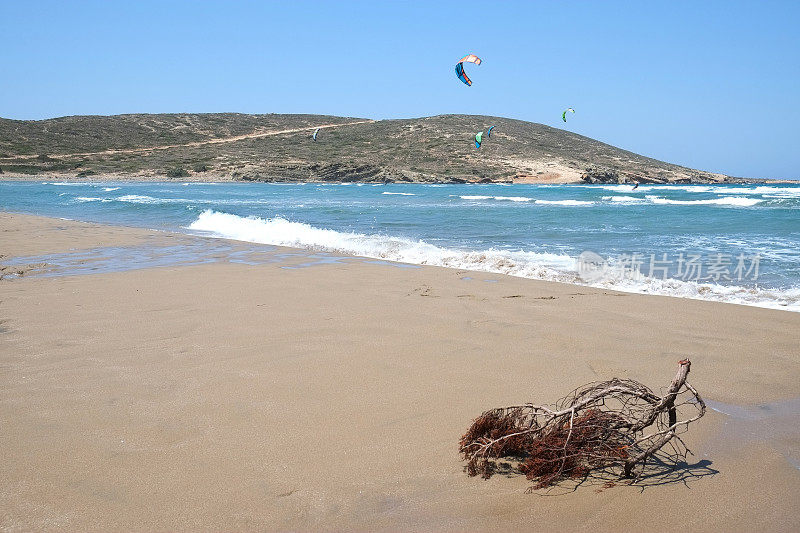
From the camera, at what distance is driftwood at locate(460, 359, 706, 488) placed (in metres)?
2.33

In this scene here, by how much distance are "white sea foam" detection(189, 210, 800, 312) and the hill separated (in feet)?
121

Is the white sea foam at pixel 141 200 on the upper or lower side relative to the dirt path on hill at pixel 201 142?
lower

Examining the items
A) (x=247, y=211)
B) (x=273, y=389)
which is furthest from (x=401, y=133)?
(x=273, y=389)

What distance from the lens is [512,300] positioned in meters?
5.76

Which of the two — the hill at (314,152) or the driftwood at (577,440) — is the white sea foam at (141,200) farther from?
the hill at (314,152)

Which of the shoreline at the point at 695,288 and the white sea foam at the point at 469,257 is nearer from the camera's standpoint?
the shoreline at the point at 695,288

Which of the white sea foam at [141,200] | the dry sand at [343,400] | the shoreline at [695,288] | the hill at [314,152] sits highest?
the hill at [314,152]

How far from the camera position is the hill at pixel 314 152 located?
50.8 m

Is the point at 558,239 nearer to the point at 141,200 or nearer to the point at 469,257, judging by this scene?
the point at 469,257

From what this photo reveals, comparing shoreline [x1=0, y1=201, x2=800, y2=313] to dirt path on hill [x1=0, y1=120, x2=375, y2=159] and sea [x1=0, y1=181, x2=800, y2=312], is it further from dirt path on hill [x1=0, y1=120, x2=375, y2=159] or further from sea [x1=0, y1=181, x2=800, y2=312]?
dirt path on hill [x1=0, y1=120, x2=375, y2=159]

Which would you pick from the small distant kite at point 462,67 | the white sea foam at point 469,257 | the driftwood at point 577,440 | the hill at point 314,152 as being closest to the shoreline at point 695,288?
the white sea foam at point 469,257

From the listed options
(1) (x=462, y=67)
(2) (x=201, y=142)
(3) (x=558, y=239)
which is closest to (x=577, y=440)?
(3) (x=558, y=239)

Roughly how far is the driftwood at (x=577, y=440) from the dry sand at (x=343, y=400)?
93 millimetres

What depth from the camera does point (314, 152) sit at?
196 feet
